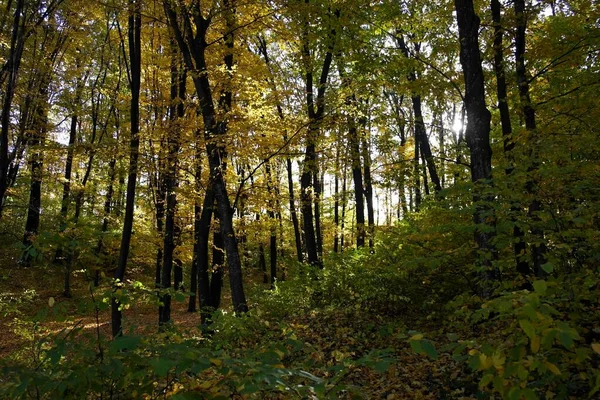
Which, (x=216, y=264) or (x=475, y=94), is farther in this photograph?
(x=216, y=264)

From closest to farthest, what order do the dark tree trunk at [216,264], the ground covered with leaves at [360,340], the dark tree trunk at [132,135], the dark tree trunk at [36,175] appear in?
the ground covered with leaves at [360,340], the dark tree trunk at [132,135], the dark tree trunk at [216,264], the dark tree trunk at [36,175]

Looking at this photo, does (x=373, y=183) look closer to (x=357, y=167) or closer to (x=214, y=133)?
(x=357, y=167)

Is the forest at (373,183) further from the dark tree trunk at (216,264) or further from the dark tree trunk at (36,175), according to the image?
the dark tree trunk at (36,175)

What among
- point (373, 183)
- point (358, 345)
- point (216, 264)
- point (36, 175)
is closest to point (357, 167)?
point (373, 183)

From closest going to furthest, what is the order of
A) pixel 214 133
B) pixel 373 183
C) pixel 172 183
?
pixel 214 133 → pixel 373 183 → pixel 172 183

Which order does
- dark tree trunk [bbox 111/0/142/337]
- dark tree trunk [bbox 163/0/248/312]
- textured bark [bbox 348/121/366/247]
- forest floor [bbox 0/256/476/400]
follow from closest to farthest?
forest floor [bbox 0/256/476/400] < dark tree trunk [bbox 163/0/248/312] < dark tree trunk [bbox 111/0/142/337] < textured bark [bbox 348/121/366/247]

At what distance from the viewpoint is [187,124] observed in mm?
10086

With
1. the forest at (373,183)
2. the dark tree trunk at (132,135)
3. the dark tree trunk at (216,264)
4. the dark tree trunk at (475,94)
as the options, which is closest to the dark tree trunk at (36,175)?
the forest at (373,183)

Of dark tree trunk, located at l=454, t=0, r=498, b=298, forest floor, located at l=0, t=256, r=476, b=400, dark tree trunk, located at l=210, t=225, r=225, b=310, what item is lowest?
forest floor, located at l=0, t=256, r=476, b=400

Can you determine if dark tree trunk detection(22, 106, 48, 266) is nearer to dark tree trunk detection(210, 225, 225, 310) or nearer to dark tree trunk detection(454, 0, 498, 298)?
dark tree trunk detection(210, 225, 225, 310)

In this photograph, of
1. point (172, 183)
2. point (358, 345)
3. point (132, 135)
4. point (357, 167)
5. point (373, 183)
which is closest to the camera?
point (358, 345)

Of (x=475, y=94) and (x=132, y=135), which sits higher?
(x=132, y=135)

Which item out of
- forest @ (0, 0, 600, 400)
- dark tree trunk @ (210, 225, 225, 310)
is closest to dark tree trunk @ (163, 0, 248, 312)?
forest @ (0, 0, 600, 400)

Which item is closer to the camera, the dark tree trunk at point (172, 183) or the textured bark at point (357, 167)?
the textured bark at point (357, 167)
